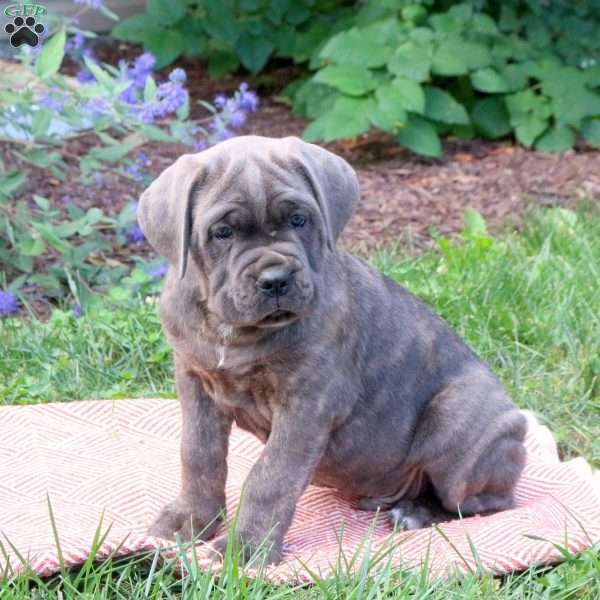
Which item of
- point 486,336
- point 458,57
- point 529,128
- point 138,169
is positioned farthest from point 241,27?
point 486,336

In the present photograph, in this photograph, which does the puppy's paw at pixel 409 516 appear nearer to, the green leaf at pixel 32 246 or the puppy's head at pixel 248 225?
the puppy's head at pixel 248 225

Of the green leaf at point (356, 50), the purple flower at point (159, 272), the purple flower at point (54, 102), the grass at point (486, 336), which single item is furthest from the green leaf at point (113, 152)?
the green leaf at point (356, 50)

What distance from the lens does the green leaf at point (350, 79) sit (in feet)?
27.0

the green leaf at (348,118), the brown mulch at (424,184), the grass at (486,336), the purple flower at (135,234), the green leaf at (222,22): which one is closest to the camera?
the grass at (486,336)

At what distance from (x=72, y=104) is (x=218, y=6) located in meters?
3.21

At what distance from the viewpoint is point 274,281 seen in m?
3.69

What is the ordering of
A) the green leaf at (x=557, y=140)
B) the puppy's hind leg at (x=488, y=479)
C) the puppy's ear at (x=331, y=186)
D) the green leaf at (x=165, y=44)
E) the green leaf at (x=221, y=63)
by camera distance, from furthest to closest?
the green leaf at (x=221, y=63) < the green leaf at (x=165, y=44) < the green leaf at (x=557, y=140) < the puppy's hind leg at (x=488, y=479) < the puppy's ear at (x=331, y=186)

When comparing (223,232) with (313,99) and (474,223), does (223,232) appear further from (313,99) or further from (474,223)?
(313,99)

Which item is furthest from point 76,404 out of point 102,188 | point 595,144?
point 595,144

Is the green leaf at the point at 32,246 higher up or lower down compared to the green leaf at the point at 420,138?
higher up

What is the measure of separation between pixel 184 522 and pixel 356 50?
16.1 feet

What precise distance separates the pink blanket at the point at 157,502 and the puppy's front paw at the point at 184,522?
12cm

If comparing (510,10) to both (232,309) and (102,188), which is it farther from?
(232,309)

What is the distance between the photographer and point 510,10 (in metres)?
8.91
